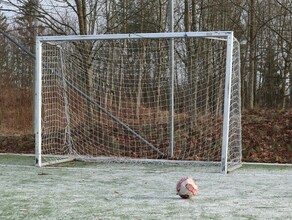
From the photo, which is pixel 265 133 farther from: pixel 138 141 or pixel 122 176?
pixel 122 176

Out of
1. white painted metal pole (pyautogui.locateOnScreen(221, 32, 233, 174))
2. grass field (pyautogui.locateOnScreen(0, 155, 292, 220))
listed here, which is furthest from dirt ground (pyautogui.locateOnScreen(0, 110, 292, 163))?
white painted metal pole (pyautogui.locateOnScreen(221, 32, 233, 174))

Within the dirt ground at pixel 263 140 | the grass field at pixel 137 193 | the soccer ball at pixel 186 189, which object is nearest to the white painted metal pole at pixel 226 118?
the grass field at pixel 137 193

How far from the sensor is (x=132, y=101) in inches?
397

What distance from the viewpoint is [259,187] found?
5801 mm

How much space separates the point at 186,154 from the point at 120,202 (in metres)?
4.77

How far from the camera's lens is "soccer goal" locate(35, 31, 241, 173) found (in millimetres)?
8992

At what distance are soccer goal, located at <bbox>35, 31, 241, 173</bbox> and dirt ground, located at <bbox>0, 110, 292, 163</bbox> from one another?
0.65 meters

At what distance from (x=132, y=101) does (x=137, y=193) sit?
488cm

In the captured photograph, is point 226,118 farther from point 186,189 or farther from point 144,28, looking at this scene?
point 144,28

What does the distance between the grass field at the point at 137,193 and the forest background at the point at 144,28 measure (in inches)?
103

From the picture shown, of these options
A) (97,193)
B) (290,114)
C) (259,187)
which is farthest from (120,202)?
(290,114)

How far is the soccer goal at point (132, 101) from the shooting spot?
8992mm

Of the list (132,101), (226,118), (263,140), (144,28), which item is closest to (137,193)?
(226,118)

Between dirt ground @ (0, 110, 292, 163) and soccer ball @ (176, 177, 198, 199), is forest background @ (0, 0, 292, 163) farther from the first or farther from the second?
soccer ball @ (176, 177, 198, 199)
